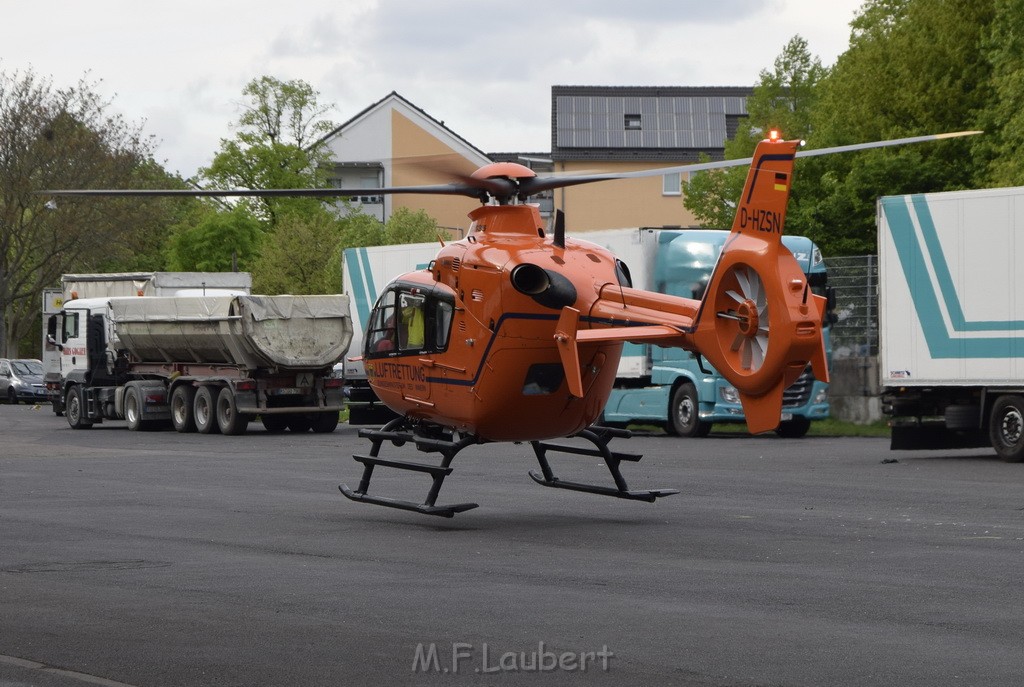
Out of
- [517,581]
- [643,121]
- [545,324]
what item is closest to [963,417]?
[545,324]

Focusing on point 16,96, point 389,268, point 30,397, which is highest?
point 16,96

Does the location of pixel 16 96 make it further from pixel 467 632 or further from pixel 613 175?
pixel 467 632

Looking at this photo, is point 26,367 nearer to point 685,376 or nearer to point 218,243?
point 218,243

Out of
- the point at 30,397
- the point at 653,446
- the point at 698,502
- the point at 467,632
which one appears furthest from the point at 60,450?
the point at 30,397

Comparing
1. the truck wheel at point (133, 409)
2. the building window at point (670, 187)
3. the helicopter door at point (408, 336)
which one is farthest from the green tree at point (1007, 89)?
the building window at point (670, 187)

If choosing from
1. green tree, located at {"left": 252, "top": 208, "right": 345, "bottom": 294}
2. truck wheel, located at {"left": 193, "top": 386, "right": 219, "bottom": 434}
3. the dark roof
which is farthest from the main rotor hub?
the dark roof

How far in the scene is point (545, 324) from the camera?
1490cm

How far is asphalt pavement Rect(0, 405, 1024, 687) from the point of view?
833 cm

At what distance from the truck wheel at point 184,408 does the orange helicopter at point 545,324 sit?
1725cm

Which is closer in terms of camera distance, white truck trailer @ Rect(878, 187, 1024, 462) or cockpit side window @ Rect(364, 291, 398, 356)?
cockpit side window @ Rect(364, 291, 398, 356)

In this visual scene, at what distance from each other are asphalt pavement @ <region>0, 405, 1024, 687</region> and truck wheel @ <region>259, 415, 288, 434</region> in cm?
1274

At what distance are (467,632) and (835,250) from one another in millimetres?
35777

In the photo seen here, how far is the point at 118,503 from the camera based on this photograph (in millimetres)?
17562

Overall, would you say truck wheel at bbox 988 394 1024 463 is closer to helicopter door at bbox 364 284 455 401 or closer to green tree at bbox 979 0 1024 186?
helicopter door at bbox 364 284 455 401
